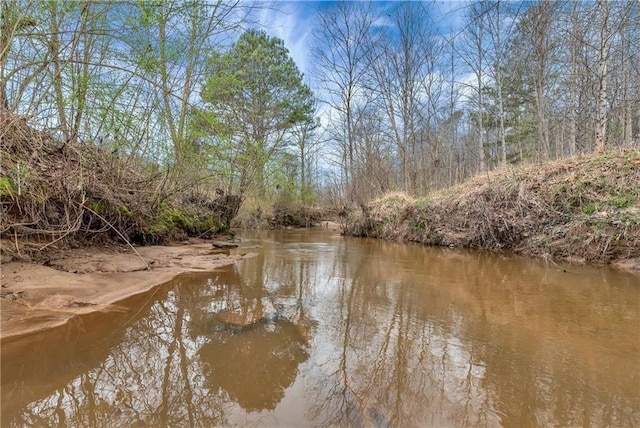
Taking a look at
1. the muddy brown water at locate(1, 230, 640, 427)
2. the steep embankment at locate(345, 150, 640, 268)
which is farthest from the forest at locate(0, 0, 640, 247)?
the muddy brown water at locate(1, 230, 640, 427)

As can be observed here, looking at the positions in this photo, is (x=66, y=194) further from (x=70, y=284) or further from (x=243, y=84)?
(x=243, y=84)

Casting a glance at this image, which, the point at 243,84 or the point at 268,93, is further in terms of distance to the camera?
the point at 268,93

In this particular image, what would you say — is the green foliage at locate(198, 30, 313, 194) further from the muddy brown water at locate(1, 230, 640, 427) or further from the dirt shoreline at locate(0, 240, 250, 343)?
the muddy brown water at locate(1, 230, 640, 427)

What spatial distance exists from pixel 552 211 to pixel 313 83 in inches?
570

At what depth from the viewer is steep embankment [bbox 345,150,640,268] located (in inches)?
208

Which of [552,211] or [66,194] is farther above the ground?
[66,194]

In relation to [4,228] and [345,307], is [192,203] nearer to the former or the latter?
[4,228]

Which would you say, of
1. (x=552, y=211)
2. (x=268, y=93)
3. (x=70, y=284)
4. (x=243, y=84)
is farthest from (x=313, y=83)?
(x=70, y=284)

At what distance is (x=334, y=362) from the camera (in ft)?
6.31

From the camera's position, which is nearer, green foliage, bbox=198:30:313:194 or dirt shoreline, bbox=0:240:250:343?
dirt shoreline, bbox=0:240:250:343

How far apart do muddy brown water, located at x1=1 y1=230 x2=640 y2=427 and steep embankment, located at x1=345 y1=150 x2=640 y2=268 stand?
2.36 m

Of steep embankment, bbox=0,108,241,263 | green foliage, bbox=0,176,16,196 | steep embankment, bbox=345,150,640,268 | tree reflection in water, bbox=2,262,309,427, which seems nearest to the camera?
tree reflection in water, bbox=2,262,309,427

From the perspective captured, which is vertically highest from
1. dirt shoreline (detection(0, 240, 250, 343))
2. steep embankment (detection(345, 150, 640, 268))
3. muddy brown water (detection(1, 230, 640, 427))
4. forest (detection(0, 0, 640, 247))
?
forest (detection(0, 0, 640, 247))

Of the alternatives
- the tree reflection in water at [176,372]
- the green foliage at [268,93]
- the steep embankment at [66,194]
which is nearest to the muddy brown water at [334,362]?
the tree reflection in water at [176,372]
